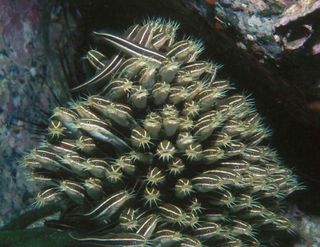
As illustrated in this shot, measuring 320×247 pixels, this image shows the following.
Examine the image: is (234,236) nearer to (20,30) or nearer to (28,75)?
(28,75)

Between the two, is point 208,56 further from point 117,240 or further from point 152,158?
point 117,240

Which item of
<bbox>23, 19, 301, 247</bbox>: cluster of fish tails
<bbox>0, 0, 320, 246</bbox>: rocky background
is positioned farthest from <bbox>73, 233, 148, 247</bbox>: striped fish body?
<bbox>0, 0, 320, 246</bbox>: rocky background

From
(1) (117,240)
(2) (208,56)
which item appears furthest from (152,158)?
(2) (208,56)

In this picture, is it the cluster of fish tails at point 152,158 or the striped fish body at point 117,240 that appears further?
the cluster of fish tails at point 152,158

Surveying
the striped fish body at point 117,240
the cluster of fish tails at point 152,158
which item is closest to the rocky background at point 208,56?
the cluster of fish tails at point 152,158

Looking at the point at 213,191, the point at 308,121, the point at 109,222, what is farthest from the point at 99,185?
the point at 308,121

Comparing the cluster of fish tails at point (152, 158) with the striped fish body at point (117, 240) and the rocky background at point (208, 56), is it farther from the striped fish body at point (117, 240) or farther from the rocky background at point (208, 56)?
the rocky background at point (208, 56)

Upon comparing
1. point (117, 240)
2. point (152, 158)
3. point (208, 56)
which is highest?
point (208, 56)
